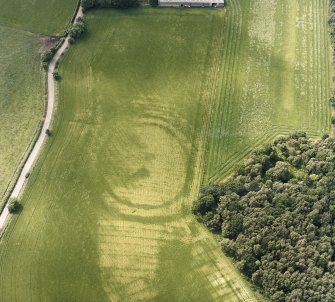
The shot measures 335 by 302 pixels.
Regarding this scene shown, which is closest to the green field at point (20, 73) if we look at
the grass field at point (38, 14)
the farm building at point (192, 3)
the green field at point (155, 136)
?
the grass field at point (38, 14)

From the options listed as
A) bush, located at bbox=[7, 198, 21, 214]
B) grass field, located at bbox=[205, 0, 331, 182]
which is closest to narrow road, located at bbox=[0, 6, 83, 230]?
bush, located at bbox=[7, 198, 21, 214]

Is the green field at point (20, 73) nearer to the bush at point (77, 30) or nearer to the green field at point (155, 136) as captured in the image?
the bush at point (77, 30)

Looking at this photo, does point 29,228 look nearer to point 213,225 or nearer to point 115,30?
point 213,225

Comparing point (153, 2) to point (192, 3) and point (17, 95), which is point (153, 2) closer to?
point (192, 3)

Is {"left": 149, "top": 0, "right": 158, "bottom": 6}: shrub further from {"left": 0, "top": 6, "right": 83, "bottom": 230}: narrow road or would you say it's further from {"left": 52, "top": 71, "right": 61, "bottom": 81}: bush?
{"left": 52, "top": 71, "right": 61, "bottom": 81}: bush

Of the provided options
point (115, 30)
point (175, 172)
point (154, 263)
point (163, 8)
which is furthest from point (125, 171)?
point (163, 8)
